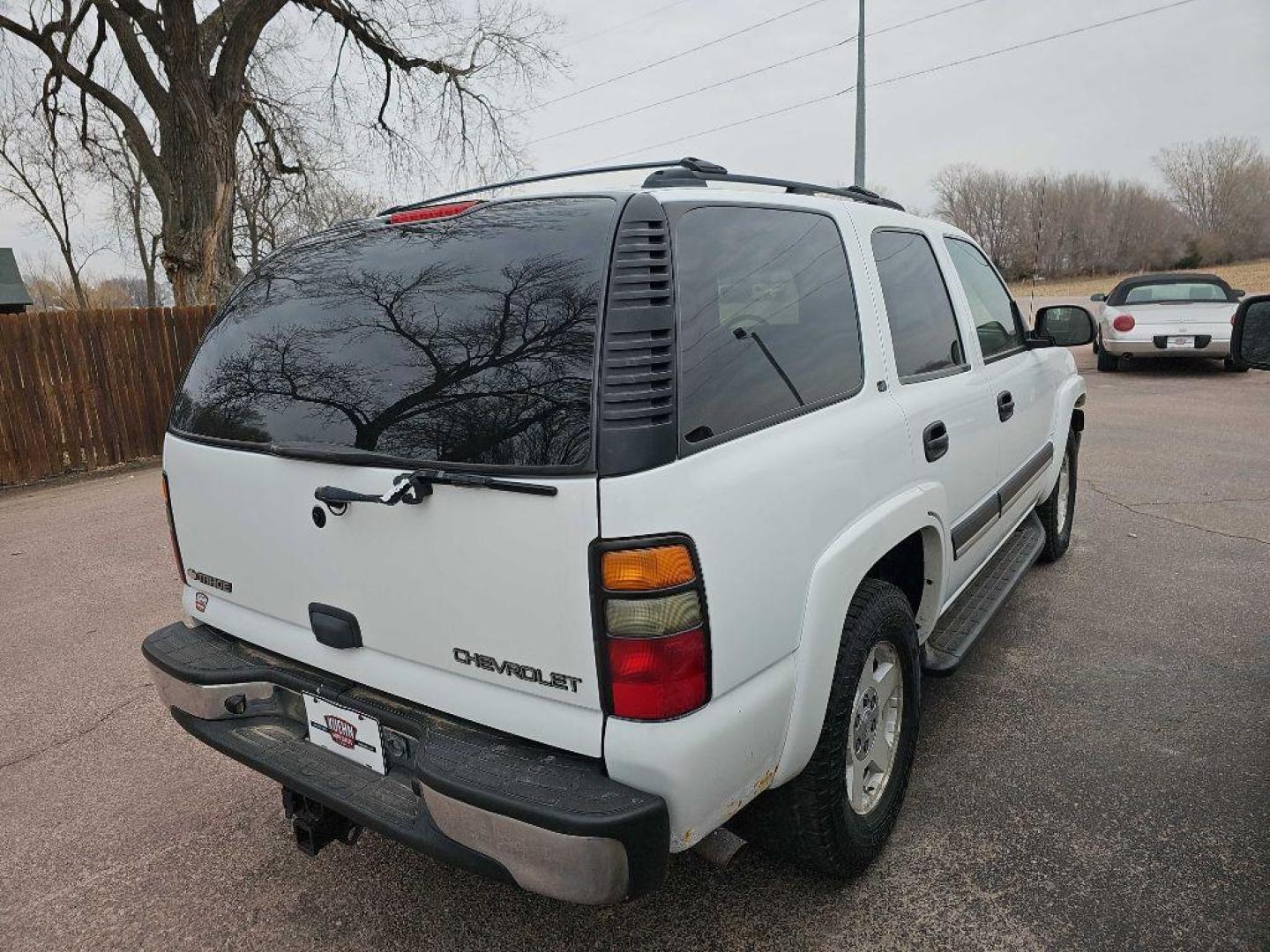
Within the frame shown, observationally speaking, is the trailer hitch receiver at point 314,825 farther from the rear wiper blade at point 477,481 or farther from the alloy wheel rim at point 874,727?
the alloy wheel rim at point 874,727

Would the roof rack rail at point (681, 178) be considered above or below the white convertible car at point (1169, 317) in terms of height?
above

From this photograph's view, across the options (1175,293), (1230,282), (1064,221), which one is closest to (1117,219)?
(1064,221)

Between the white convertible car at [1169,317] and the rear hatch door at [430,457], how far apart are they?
1330 centimetres

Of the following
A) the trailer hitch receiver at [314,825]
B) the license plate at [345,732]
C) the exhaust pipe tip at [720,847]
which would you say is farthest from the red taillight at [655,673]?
the trailer hitch receiver at [314,825]

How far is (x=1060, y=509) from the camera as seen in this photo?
4715 mm

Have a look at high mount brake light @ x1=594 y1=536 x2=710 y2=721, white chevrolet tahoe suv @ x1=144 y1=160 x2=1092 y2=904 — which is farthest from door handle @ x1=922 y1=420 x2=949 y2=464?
high mount brake light @ x1=594 y1=536 x2=710 y2=721

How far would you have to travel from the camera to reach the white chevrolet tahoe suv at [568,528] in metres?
1.55

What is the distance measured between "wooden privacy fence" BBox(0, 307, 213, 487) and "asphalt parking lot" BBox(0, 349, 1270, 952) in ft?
20.1

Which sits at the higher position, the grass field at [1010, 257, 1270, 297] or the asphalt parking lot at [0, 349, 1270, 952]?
the grass field at [1010, 257, 1270, 297]

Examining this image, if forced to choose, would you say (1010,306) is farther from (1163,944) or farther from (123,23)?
(123,23)

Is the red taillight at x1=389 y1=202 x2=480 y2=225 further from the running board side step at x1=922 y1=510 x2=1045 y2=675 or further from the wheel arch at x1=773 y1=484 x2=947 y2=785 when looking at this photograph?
the running board side step at x1=922 y1=510 x2=1045 y2=675

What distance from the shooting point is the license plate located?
1885 mm

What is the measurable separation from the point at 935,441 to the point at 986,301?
54.2 inches

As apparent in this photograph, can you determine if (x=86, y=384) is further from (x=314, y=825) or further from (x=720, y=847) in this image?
(x=720, y=847)
